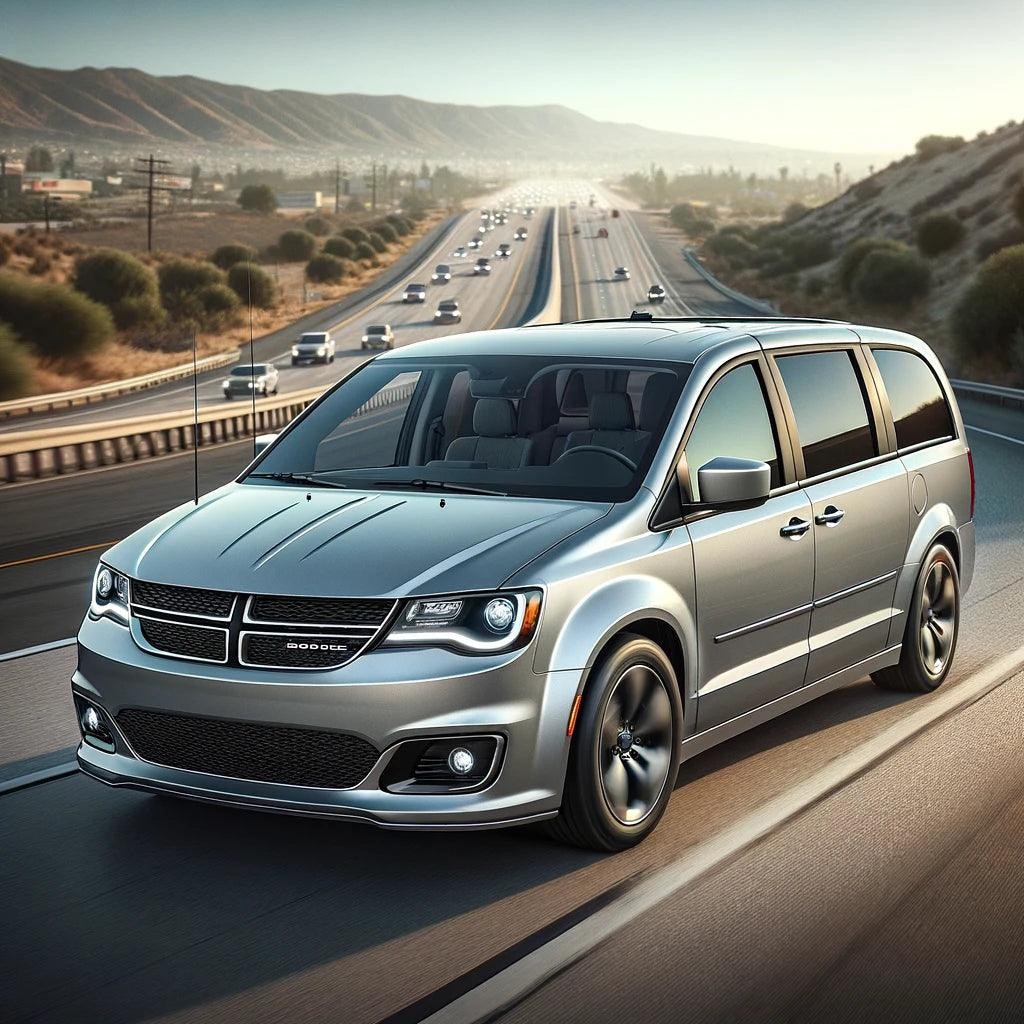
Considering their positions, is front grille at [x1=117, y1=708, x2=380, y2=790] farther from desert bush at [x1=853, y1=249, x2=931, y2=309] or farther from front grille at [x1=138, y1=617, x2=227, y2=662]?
desert bush at [x1=853, y1=249, x2=931, y2=309]

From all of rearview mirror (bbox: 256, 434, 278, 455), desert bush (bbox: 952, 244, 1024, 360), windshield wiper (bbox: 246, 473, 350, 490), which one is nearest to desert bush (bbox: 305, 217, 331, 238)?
desert bush (bbox: 952, 244, 1024, 360)

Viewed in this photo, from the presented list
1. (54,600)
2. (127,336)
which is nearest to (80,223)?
(127,336)

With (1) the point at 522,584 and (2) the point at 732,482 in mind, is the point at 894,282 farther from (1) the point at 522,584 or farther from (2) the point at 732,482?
(1) the point at 522,584

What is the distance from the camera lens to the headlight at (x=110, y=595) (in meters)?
5.79

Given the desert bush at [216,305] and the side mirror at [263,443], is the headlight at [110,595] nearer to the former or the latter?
the side mirror at [263,443]

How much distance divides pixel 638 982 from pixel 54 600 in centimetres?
884

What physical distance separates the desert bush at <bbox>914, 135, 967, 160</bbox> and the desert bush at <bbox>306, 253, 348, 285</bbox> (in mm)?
52761

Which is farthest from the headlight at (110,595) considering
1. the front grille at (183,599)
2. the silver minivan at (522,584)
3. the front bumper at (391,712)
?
the front bumper at (391,712)

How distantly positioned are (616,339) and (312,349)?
6104 cm

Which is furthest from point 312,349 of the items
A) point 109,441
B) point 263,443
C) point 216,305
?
point 263,443

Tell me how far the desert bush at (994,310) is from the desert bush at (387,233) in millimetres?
105209

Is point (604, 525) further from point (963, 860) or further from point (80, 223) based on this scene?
point (80, 223)

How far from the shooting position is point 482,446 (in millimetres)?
6918

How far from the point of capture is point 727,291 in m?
110
